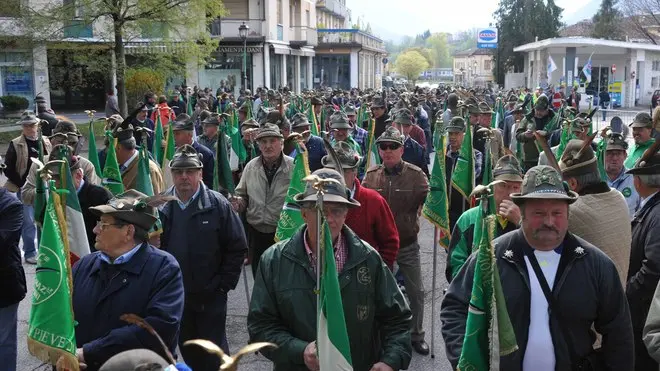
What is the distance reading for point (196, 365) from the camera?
5617 millimetres

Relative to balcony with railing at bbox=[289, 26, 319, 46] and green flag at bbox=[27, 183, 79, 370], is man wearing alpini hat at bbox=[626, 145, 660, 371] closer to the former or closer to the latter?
green flag at bbox=[27, 183, 79, 370]

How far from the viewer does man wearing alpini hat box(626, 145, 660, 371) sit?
4.47 meters

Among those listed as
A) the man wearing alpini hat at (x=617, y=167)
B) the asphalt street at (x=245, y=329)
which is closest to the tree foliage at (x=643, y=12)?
the asphalt street at (x=245, y=329)

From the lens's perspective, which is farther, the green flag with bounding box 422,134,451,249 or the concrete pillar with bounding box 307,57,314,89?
the concrete pillar with bounding box 307,57,314,89

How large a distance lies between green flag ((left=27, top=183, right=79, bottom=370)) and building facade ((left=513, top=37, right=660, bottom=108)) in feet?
135

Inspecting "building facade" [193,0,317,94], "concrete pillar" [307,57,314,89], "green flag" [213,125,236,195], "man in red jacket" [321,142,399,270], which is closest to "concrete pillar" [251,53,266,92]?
"building facade" [193,0,317,94]

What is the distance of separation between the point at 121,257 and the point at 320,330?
1300 millimetres

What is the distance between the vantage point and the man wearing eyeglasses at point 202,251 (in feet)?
18.5

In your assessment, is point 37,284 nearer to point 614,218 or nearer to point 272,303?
point 272,303

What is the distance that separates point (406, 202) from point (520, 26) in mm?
65155

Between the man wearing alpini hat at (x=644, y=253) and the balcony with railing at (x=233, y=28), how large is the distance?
40172 mm

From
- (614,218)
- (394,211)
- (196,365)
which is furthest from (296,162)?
(614,218)

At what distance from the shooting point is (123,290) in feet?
13.2

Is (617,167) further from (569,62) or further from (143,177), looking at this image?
(569,62)
